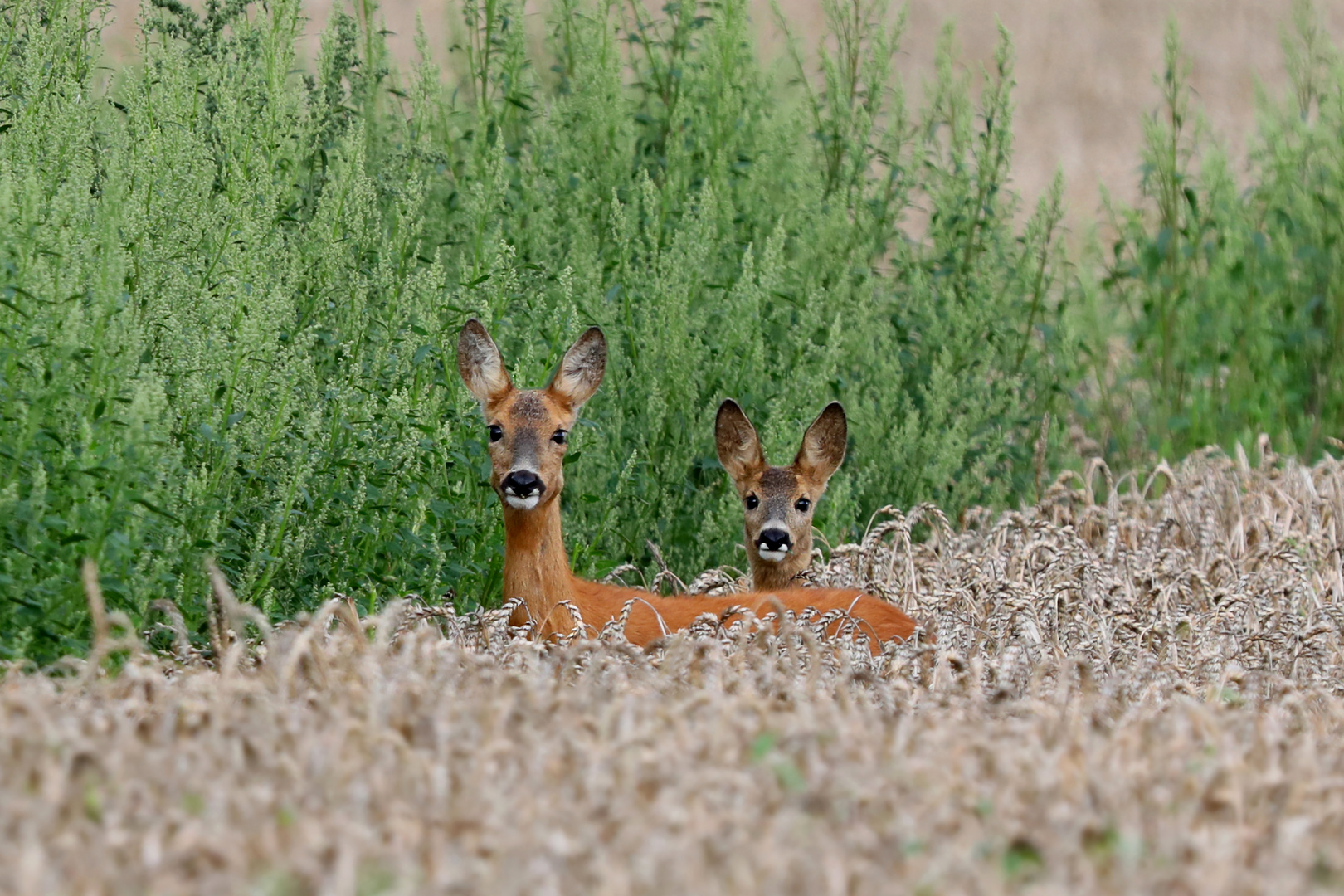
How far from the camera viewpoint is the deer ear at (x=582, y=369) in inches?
228

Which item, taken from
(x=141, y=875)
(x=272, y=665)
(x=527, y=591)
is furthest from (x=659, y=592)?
(x=141, y=875)

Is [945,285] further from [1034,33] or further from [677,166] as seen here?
[1034,33]

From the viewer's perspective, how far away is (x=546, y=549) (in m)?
5.38

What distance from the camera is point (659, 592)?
6492mm

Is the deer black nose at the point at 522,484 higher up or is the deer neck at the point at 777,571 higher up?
the deer black nose at the point at 522,484

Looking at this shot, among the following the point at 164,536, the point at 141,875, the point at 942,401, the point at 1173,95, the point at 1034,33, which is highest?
the point at 1034,33

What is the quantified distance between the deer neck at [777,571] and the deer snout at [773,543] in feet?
0.37

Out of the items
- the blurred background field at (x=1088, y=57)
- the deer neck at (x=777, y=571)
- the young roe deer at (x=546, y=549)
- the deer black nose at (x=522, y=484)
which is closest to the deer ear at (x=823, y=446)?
the deer neck at (x=777, y=571)

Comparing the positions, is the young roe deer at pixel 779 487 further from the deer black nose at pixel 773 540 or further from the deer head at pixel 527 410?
the deer head at pixel 527 410

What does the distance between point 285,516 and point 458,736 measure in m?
2.03

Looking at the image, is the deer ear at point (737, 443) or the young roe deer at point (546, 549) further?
the deer ear at point (737, 443)

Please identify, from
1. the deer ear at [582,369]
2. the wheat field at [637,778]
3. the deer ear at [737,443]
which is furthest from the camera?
the deer ear at [737,443]

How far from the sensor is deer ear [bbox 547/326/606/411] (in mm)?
5781

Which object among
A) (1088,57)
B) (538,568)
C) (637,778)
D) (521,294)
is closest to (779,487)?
(521,294)
